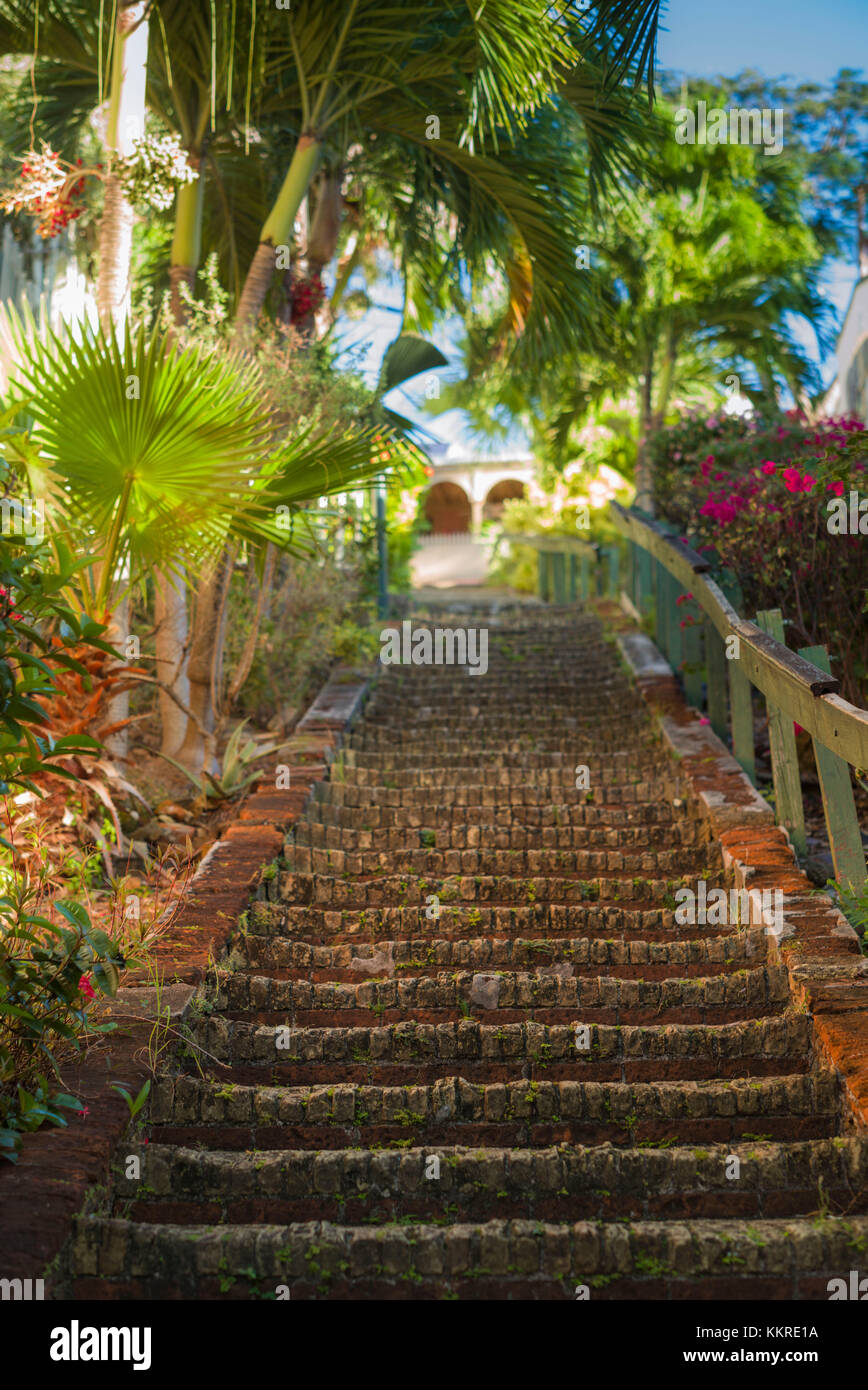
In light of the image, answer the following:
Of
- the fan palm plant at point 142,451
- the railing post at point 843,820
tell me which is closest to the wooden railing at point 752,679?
the railing post at point 843,820

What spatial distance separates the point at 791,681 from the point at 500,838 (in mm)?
1678

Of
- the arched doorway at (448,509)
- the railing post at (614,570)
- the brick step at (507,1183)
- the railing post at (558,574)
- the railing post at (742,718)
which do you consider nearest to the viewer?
the brick step at (507,1183)

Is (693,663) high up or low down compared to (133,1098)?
up

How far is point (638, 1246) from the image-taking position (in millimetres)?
2684

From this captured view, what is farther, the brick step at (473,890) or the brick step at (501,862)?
the brick step at (501,862)

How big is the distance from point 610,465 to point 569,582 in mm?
5096

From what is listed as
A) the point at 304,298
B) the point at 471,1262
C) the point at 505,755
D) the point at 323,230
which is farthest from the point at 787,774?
the point at 323,230

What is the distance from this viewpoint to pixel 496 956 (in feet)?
14.1

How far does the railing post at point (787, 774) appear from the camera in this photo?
4.80m

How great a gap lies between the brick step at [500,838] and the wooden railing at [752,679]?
533 mm

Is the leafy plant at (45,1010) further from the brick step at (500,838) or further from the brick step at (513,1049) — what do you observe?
the brick step at (500,838)

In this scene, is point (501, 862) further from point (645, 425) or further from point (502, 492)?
point (502, 492)
